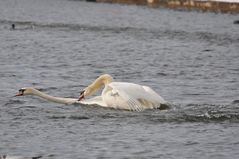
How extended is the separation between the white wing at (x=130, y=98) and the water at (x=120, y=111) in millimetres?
184

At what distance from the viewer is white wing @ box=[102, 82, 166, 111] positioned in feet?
56.0

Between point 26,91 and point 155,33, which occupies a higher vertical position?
point 26,91

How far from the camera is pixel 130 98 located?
56.1ft

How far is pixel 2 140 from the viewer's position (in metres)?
14.2

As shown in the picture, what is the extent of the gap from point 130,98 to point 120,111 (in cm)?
32

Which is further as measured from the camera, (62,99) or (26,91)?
(26,91)

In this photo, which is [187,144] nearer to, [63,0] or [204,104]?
[204,104]

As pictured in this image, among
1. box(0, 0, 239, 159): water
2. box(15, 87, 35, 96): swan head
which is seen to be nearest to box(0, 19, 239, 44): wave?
box(0, 0, 239, 159): water

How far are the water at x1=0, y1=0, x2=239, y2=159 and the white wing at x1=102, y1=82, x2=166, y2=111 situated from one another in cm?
18

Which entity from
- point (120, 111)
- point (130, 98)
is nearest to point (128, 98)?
point (130, 98)

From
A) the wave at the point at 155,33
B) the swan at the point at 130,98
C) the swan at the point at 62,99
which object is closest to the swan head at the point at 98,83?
the swan at the point at 62,99

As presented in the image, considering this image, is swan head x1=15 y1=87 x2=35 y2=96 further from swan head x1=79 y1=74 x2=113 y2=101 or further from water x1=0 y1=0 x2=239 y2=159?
swan head x1=79 y1=74 x2=113 y2=101

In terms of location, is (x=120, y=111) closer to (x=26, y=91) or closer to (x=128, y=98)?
(x=128, y=98)

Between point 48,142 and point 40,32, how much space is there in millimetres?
33538
